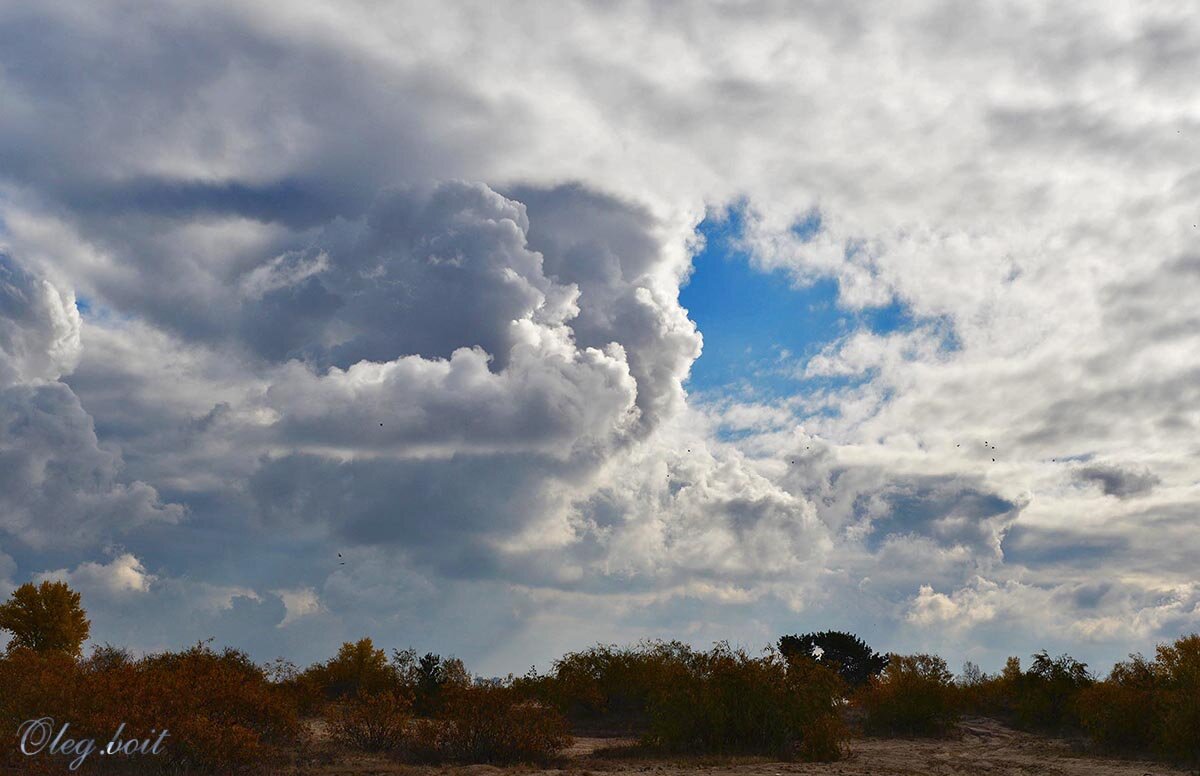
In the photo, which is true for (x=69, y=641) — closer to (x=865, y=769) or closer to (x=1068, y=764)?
(x=865, y=769)

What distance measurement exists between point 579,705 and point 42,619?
163ft

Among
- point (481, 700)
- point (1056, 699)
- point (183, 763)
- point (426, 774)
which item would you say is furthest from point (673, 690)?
point (1056, 699)

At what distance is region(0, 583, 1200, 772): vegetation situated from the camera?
29609mm

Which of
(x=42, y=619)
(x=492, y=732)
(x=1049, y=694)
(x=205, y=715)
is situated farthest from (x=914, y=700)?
(x=42, y=619)

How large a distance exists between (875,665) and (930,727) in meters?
44.4

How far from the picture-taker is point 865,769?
33.9 metres

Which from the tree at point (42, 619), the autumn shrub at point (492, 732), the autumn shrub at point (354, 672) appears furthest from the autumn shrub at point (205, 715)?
the tree at point (42, 619)

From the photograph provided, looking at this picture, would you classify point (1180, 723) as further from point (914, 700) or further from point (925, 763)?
point (914, 700)

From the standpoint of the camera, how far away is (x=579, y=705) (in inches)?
2394

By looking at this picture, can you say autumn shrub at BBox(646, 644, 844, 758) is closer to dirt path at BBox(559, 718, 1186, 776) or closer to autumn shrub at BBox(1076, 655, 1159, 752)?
dirt path at BBox(559, 718, 1186, 776)

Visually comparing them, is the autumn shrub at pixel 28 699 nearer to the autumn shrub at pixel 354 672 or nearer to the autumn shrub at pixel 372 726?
the autumn shrub at pixel 372 726

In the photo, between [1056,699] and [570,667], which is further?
[570,667]

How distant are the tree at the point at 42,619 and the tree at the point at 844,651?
68.7m

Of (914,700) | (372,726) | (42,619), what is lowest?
(372,726)
